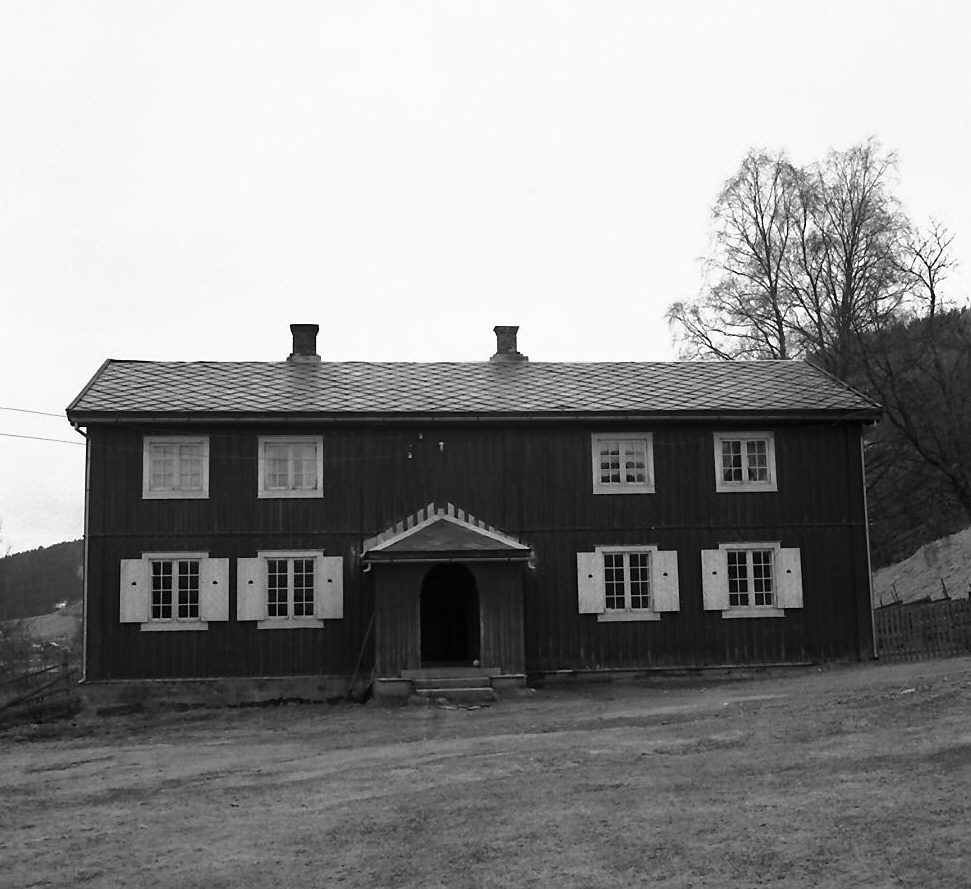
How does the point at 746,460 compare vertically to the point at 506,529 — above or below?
above

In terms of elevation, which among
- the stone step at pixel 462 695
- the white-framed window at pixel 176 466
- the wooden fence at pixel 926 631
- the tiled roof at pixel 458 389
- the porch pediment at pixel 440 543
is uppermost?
the tiled roof at pixel 458 389

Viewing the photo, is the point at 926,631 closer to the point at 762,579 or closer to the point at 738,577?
the point at 762,579

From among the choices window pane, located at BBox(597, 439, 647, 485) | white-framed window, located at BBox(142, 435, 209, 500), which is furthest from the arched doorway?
white-framed window, located at BBox(142, 435, 209, 500)

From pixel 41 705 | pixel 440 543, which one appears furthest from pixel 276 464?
pixel 41 705

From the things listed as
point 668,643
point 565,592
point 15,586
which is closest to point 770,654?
point 668,643

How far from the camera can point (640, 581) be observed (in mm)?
25875

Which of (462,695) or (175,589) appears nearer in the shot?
(462,695)

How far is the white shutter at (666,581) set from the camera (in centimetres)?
2572

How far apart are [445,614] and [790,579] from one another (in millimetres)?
7009

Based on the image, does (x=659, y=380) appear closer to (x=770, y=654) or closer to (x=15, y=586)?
(x=770, y=654)

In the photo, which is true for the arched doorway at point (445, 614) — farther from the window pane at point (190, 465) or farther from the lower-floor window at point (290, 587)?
the window pane at point (190, 465)

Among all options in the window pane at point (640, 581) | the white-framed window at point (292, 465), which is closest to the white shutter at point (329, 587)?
the white-framed window at point (292, 465)

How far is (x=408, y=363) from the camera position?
93.7ft

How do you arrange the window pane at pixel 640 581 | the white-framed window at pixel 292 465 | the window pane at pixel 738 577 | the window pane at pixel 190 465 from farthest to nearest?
1. the window pane at pixel 738 577
2. the window pane at pixel 640 581
3. the white-framed window at pixel 292 465
4. the window pane at pixel 190 465
